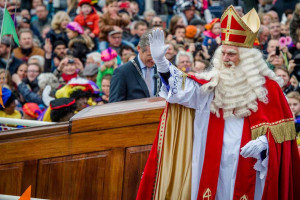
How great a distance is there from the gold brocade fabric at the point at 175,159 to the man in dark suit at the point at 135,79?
1778 mm

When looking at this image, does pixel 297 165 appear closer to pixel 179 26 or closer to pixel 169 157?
pixel 169 157

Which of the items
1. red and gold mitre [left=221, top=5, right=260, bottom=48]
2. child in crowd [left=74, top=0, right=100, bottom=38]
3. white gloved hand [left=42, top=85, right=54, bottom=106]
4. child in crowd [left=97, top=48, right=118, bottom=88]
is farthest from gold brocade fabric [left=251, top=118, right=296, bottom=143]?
child in crowd [left=74, top=0, right=100, bottom=38]

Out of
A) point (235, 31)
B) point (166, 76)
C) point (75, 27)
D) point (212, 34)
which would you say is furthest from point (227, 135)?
point (75, 27)

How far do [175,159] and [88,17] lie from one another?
7.94 meters

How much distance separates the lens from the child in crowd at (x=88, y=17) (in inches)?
528

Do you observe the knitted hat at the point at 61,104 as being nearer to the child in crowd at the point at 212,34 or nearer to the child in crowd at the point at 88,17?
the child in crowd at the point at 212,34

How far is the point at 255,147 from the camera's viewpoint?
5.74 meters

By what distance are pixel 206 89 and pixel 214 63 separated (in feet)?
1.18

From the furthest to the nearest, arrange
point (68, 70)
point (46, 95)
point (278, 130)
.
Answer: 1. point (68, 70)
2. point (46, 95)
3. point (278, 130)

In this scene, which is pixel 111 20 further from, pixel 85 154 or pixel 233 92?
pixel 233 92

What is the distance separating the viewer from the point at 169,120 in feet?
19.6

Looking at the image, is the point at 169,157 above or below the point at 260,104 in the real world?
below

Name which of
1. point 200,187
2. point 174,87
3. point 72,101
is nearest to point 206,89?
point 174,87

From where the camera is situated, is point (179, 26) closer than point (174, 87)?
No
